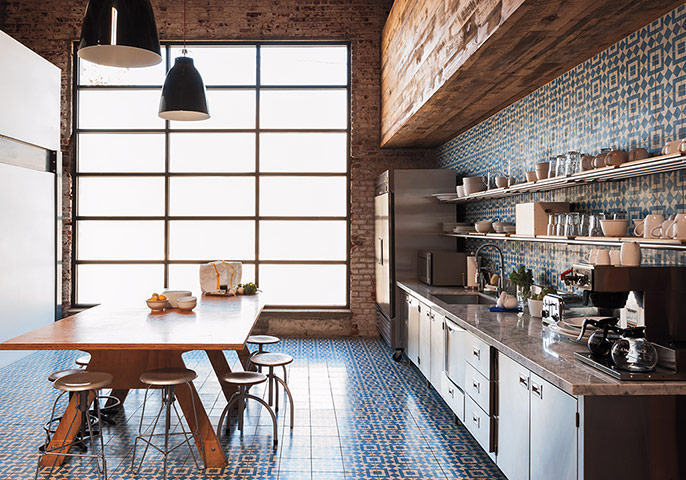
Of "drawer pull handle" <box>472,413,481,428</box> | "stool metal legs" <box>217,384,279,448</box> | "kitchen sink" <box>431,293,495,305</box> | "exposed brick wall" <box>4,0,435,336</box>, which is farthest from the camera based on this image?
"exposed brick wall" <box>4,0,435,336</box>

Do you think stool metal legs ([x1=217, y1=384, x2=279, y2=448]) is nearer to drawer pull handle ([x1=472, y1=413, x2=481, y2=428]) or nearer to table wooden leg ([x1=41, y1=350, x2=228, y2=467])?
table wooden leg ([x1=41, y1=350, x2=228, y2=467])

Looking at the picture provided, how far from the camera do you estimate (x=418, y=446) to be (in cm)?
382

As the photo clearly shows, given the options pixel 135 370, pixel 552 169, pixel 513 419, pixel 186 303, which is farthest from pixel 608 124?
pixel 135 370

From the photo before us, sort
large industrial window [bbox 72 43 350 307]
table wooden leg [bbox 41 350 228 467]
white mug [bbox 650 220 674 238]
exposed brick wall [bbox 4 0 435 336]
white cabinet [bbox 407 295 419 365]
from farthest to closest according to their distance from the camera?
large industrial window [bbox 72 43 350 307] → exposed brick wall [bbox 4 0 435 336] → white cabinet [bbox 407 295 419 365] → table wooden leg [bbox 41 350 228 467] → white mug [bbox 650 220 674 238]

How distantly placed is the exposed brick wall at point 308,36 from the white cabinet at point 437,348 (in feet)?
9.96

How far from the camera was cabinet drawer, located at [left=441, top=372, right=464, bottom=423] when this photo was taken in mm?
3905

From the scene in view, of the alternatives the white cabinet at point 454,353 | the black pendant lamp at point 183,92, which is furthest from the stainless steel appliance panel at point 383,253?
the black pendant lamp at point 183,92

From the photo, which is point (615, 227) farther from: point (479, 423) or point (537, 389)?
point (479, 423)

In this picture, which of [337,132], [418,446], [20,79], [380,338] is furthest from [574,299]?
[20,79]

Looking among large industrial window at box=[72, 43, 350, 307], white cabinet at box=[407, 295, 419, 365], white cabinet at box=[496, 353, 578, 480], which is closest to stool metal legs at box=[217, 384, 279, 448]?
white cabinet at box=[496, 353, 578, 480]

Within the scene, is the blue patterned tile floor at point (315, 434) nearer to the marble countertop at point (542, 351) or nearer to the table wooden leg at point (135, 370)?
the table wooden leg at point (135, 370)

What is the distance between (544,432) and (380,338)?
17.1 feet

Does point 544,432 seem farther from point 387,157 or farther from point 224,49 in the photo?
point 224,49

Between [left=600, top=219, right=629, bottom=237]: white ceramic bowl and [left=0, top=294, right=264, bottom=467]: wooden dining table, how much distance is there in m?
2.18
